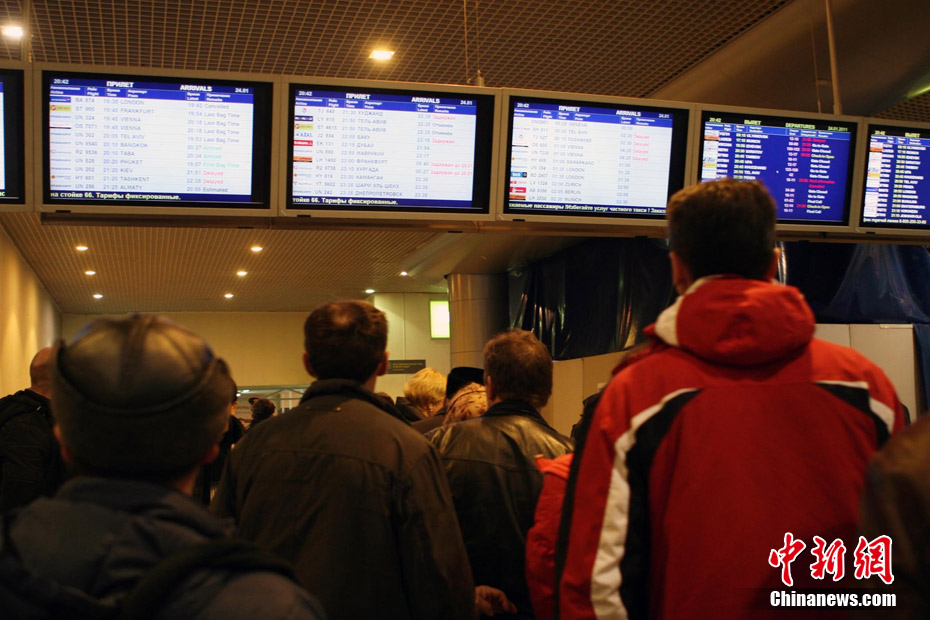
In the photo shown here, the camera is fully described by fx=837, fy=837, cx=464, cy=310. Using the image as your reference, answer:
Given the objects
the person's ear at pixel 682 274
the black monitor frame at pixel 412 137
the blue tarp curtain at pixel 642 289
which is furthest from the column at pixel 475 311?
the person's ear at pixel 682 274

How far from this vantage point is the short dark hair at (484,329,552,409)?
269 centimetres

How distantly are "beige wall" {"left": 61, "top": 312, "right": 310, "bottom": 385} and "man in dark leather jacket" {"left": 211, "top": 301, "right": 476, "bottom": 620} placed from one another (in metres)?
16.4

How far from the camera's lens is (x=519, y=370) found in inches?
106

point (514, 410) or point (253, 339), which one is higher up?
point (514, 410)

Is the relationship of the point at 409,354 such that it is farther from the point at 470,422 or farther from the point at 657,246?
the point at 470,422

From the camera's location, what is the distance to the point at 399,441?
209cm

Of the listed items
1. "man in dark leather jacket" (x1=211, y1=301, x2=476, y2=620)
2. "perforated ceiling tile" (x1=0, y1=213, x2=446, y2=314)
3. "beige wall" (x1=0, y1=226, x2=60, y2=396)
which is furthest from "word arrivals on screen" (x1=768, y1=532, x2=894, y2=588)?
"beige wall" (x1=0, y1=226, x2=60, y2=396)

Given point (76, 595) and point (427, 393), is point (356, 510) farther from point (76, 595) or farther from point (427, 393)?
point (427, 393)

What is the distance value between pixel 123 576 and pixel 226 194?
→ 117 inches

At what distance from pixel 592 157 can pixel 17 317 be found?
8489 millimetres

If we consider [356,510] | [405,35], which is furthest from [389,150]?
[356,510]

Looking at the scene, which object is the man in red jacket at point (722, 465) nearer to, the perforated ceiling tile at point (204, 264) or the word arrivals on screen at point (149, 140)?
the word arrivals on screen at point (149, 140)

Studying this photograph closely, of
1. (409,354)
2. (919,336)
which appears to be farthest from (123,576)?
(409,354)

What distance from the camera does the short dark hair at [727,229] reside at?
1635 millimetres
